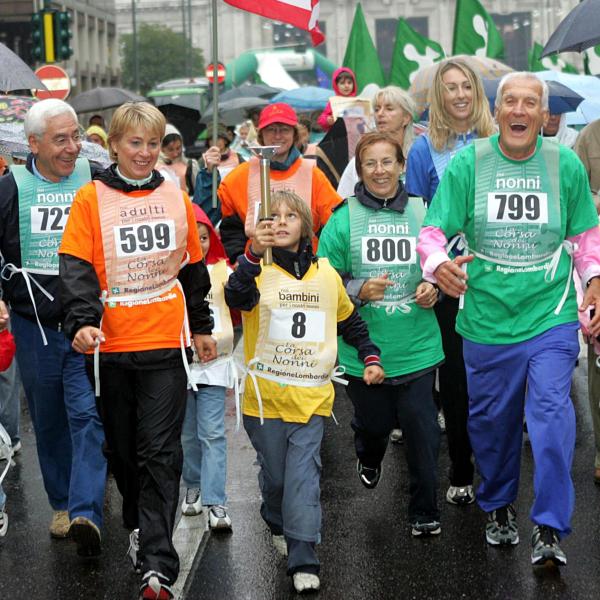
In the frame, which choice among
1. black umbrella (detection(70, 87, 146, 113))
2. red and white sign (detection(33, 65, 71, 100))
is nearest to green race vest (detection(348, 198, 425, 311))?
red and white sign (detection(33, 65, 71, 100))

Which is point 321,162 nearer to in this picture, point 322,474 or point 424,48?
point 322,474

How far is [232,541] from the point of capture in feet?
20.5

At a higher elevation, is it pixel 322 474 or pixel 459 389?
pixel 459 389

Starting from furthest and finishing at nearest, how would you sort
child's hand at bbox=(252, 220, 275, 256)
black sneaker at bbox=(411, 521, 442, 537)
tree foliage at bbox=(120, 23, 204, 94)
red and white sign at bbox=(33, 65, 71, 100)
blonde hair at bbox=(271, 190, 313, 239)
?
1. tree foliage at bbox=(120, 23, 204, 94)
2. red and white sign at bbox=(33, 65, 71, 100)
3. black sneaker at bbox=(411, 521, 442, 537)
4. blonde hair at bbox=(271, 190, 313, 239)
5. child's hand at bbox=(252, 220, 275, 256)

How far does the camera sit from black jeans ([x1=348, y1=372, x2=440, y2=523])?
6.21m

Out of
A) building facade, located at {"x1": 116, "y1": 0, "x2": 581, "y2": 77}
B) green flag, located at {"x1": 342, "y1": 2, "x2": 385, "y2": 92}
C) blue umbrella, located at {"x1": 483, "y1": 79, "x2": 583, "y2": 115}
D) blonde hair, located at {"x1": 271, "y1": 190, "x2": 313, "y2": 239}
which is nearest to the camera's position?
blonde hair, located at {"x1": 271, "y1": 190, "x2": 313, "y2": 239}

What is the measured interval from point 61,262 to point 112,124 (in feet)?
2.06

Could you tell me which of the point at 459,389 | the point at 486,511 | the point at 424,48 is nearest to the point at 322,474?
the point at 459,389

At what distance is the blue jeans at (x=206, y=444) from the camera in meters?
6.54

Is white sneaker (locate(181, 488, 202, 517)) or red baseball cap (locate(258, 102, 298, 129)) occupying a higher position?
red baseball cap (locate(258, 102, 298, 129))

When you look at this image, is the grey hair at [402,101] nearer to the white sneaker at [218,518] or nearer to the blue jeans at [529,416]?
the blue jeans at [529,416]

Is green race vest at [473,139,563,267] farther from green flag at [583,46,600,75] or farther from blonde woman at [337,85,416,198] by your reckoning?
green flag at [583,46,600,75]

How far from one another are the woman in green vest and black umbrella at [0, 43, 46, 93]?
3.28 m

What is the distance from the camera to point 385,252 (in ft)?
21.0
